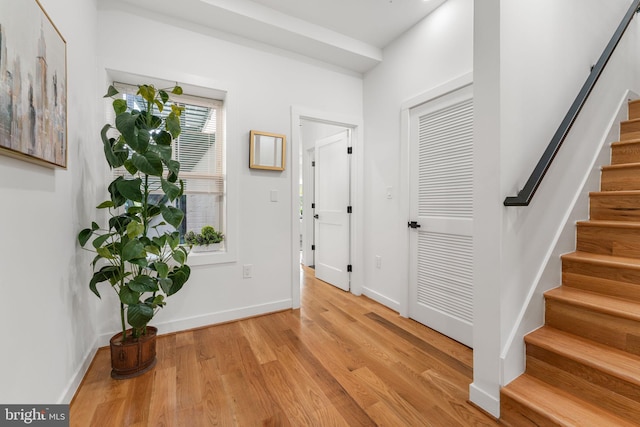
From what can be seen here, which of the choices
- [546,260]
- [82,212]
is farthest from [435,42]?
[82,212]

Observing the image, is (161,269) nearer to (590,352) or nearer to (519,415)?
(519,415)

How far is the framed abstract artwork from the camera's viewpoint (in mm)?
975

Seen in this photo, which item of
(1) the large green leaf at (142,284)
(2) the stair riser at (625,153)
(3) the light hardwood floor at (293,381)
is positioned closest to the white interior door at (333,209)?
(3) the light hardwood floor at (293,381)

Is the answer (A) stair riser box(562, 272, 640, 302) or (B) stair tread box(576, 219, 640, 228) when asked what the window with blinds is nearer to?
(A) stair riser box(562, 272, 640, 302)

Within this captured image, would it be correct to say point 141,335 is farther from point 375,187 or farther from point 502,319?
point 375,187

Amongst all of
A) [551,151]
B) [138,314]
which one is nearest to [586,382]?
[551,151]

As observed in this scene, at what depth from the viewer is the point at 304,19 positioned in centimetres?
263

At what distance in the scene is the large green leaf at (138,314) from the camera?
1.72m

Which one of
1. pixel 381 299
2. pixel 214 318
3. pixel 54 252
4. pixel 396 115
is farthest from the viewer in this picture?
pixel 381 299

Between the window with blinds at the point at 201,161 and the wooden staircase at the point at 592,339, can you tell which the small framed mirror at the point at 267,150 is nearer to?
the window with blinds at the point at 201,161

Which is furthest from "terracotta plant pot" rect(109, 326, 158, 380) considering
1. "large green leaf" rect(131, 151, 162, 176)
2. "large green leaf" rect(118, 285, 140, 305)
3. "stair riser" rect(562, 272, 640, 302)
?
"stair riser" rect(562, 272, 640, 302)

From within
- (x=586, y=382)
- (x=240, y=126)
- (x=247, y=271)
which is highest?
(x=240, y=126)

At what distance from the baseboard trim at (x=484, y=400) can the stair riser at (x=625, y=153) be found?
2.09m

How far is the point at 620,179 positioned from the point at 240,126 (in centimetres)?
312
